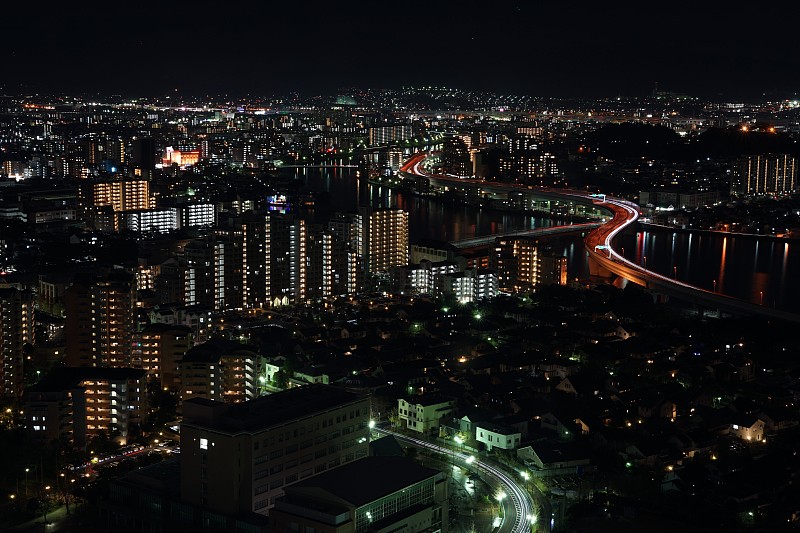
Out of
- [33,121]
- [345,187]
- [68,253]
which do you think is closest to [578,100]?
[33,121]

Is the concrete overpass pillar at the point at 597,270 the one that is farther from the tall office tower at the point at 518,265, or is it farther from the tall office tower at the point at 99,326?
the tall office tower at the point at 99,326

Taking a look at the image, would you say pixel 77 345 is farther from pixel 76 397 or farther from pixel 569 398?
pixel 569 398

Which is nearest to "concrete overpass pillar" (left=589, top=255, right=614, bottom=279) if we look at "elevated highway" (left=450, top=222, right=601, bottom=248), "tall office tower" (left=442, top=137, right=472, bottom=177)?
"elevated highway" (left=450, top=222, right=601, bottom=248)

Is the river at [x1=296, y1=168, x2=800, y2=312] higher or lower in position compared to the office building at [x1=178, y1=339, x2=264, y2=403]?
lower

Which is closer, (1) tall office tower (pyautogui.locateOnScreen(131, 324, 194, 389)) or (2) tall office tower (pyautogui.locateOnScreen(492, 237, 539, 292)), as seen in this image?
(1) tall office tower (pyautogui.locateOnScreen(131, 324, 194, 389))

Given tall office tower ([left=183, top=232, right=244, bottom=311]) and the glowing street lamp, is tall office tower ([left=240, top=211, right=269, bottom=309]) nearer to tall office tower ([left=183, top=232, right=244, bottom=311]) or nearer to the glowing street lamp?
tall office tower ([left=183, top=232, right=244, bottom=311])

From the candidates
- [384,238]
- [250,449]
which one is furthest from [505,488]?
[384,238]
